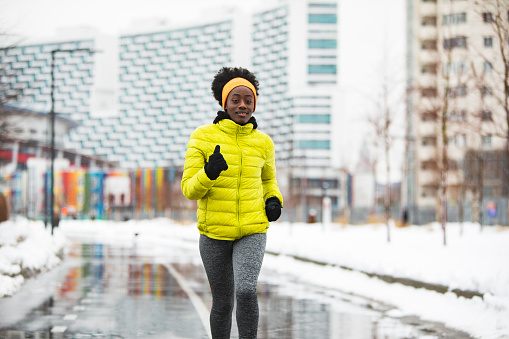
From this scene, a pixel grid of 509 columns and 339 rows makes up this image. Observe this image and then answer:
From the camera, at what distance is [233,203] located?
4.66 meters

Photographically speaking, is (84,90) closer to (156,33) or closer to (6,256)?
(156,33)

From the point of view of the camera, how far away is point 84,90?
19950 cm

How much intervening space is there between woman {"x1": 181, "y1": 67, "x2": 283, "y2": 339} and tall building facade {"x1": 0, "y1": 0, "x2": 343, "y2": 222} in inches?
5125

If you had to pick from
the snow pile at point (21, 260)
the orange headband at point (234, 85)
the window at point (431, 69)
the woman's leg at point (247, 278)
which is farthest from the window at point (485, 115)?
the woman's leg at point (247, 278)

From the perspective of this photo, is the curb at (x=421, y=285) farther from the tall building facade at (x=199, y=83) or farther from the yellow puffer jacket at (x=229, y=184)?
the tall building facade at (x=199, y=83)

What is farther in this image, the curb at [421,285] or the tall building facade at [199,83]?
the tall building facade at [199,83]

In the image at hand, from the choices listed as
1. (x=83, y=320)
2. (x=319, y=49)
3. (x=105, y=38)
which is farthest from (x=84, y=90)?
(x=83, y=320)

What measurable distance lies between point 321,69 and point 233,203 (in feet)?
459

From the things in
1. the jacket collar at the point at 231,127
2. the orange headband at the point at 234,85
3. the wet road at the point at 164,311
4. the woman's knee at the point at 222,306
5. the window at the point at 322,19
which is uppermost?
the window at the point at 322,19

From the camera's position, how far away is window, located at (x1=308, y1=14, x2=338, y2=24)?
141375mm

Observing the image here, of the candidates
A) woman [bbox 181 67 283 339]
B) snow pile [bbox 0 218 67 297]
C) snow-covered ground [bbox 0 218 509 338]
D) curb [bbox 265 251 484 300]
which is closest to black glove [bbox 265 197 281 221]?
woman [bbox 181 67 283 339]

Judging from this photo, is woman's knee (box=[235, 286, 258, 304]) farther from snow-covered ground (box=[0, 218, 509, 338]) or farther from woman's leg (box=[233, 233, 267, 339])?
snow-covered ground (box=[0, 218, 509, 338])

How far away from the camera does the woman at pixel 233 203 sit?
4.61 meters

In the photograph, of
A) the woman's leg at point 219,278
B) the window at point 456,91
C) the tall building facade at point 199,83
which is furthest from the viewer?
the tall building facade at point 199,83
